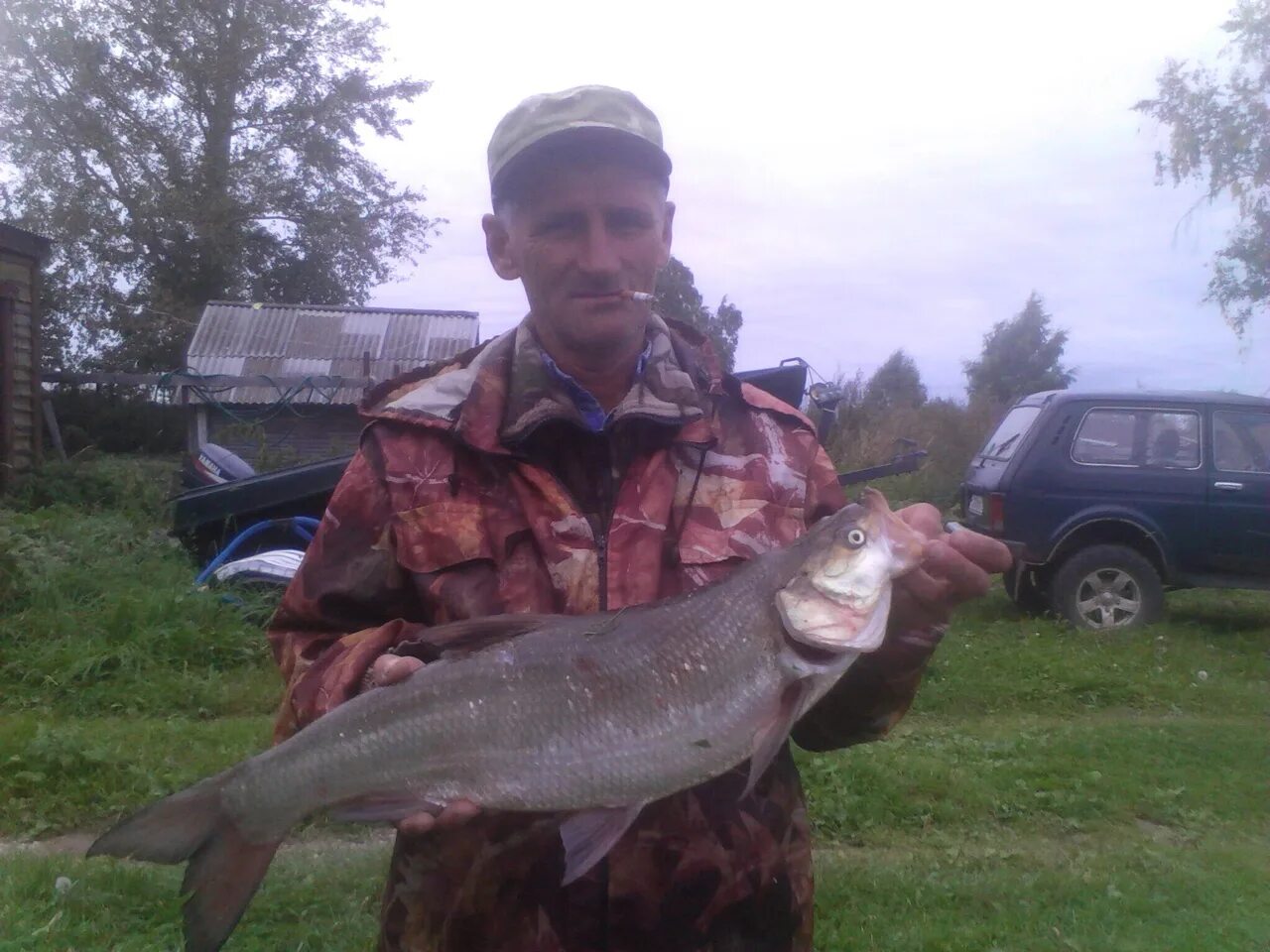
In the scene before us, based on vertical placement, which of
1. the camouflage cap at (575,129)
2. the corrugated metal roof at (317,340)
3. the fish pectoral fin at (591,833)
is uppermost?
the corrugated metal roof at (317,340)

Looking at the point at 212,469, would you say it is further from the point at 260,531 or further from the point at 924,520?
the point at 924,520

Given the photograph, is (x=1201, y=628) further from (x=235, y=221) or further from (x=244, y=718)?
(x=235, y=221)

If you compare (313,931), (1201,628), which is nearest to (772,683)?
(313,931)

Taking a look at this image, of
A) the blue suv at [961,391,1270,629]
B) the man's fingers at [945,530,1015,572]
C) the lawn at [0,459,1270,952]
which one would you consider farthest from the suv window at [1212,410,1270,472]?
the man's fingers at [945,530,1015,572]

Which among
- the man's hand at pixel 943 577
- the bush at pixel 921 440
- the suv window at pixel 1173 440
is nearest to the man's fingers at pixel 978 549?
the man's hand at pixel 943 577

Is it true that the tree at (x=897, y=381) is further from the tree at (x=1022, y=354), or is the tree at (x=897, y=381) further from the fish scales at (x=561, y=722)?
the fish scales at (x=561, y=722)

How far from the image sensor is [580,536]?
235 cm

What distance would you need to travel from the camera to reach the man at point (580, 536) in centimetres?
224

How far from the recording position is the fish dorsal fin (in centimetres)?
220

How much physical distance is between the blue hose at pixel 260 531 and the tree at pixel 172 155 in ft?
74.7

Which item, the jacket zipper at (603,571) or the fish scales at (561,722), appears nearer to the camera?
the fish scales at (561,722)

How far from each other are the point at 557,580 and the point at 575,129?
1011mm

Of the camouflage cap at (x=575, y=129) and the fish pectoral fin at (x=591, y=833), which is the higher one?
the camouflage cap at (x=575, y=129)

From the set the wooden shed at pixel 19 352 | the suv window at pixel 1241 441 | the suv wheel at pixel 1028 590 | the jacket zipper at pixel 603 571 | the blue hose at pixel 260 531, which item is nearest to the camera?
the jacket zipper at pixel 603 571
